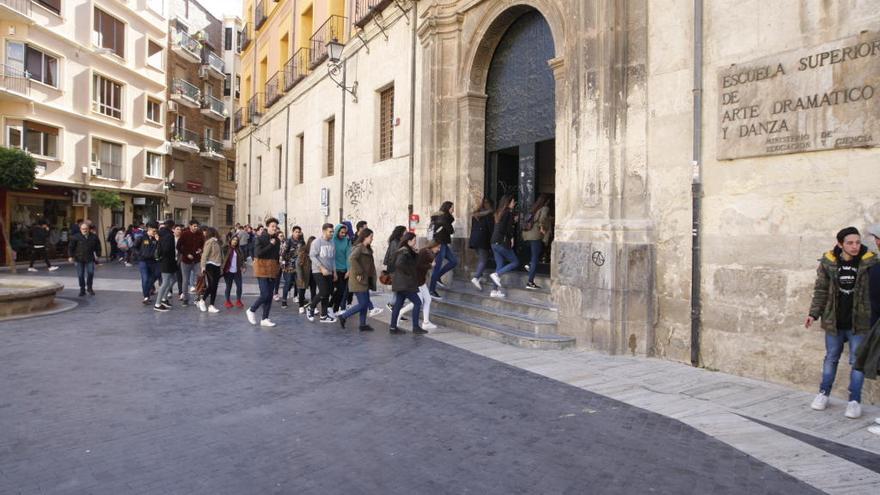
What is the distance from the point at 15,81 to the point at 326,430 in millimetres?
24503

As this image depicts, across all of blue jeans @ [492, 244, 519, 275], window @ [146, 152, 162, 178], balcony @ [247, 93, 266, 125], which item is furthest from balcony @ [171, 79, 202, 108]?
blue jeans @ [492, 244, 519, 275]

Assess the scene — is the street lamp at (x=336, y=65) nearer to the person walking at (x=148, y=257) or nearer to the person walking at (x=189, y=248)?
the person walking at (x=189, y=248)

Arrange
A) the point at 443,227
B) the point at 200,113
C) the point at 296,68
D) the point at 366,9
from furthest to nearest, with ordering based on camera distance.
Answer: the point at 200,113, the point at 296,68, the point at 366,9, the point at 443,227

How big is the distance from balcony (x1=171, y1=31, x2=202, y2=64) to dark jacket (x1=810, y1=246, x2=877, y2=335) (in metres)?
36.8

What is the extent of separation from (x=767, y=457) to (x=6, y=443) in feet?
17.1

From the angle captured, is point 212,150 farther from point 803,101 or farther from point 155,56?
point 803,101

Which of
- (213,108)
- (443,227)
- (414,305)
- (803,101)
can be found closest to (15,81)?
(213,108)

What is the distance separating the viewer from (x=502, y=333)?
26.6ft

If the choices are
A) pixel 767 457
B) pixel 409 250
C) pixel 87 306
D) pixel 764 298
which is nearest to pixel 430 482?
pixel 767 457

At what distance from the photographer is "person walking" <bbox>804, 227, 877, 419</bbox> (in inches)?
A: 195

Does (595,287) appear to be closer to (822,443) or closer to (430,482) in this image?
(822,443)

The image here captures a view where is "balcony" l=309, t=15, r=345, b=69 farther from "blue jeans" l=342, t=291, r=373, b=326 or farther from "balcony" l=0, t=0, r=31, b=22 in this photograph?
"blue jeans" l=342, t=291, r=373, b=326

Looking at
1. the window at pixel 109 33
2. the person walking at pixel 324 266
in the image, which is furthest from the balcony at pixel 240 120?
the person walking at pixel 324 266

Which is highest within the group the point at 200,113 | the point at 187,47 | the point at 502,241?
the point at 187,47
